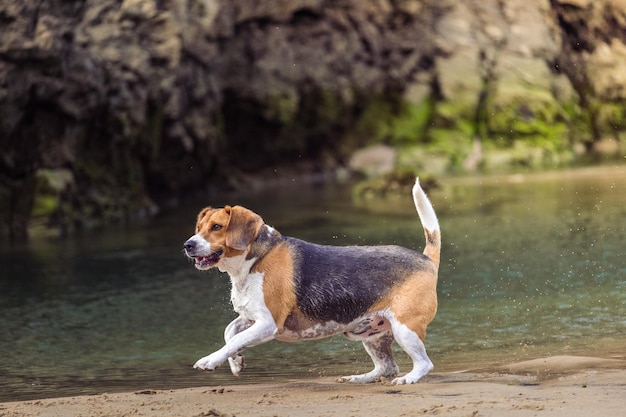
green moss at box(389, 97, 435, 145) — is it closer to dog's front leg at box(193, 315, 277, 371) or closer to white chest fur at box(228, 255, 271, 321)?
white chest fur at box(228, 255, 271, 321)

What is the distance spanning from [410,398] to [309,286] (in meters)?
1.37

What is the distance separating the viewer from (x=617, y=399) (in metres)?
7.38

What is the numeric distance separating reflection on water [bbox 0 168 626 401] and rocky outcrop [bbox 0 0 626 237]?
11.3 ft

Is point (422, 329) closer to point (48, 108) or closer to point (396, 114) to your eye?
point (48, 108)

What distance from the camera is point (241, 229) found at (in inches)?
350

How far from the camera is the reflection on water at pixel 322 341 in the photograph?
1127cm

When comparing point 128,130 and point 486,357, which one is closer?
point 486,357

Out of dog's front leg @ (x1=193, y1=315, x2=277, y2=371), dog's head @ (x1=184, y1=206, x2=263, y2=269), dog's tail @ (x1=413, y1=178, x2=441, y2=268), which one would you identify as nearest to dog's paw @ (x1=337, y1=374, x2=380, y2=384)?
dog's front leg @ (x1=193, y1=315, x2=277, y2=371)

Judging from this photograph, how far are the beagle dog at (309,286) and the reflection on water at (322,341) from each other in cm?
149

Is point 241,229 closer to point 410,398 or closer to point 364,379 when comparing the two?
point 364,379

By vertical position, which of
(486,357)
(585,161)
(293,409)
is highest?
(293,409)

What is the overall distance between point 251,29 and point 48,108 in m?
13.9

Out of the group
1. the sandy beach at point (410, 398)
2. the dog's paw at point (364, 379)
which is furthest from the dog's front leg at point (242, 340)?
the dog's paw at point (364, 379)

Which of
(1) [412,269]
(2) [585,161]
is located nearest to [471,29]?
(2) [585,161]
